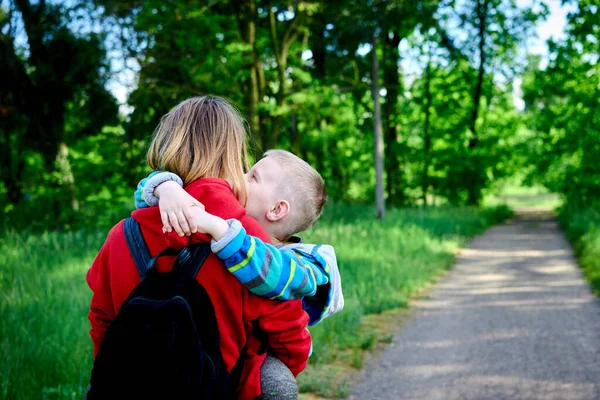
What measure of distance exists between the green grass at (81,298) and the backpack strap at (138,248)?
219 centimetres

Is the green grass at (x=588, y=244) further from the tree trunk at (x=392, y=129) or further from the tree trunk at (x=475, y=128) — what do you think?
the tree trunk at (x=392, y=129)

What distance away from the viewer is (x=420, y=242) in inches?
426

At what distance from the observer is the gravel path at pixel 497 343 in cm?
457

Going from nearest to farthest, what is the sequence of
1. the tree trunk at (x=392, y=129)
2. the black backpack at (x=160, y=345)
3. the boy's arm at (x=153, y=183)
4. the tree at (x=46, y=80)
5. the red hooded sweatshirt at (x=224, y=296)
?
the black backpack at (x=160, y=345) < the red hooded sweatshirt at (x=224, y=296) < the boy's arm at (x=153, y=183) < the tree at (x=46, y=80) < the tree trunk at (x=392, y=129)

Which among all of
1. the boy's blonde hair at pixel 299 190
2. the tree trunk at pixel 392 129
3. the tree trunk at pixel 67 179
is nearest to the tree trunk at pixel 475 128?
the tree trunk at pixel 392 129

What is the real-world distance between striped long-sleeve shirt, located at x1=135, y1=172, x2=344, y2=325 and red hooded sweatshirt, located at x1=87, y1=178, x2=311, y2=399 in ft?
0.17

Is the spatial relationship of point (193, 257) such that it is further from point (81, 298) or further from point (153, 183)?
point (81, 298)

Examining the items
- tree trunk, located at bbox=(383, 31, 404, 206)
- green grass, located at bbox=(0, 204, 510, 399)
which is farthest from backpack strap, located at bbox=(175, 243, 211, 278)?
tree trunk, located at bbox=(383, 31, 404, 206)

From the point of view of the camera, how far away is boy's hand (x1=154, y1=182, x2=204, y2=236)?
1.66 metres

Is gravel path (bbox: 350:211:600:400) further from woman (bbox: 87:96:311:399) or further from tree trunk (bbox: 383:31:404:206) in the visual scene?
tree trunk (bbox: 383:31:404:206)

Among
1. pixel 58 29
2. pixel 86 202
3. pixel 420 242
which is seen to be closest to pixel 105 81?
pixel 58 29

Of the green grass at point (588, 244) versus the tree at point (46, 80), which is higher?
the tree at point (46, 80)

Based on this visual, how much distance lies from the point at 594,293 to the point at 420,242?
11.1 feet

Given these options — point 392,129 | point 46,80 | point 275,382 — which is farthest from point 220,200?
point 392,129
